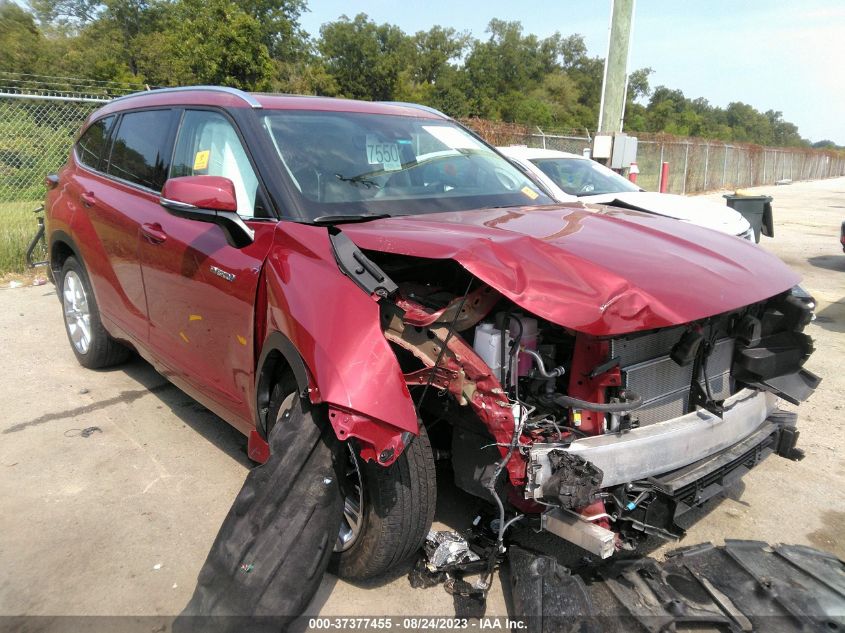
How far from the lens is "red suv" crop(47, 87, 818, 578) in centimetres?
221

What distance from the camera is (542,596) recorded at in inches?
90.5

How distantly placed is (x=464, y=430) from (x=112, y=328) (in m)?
3.01

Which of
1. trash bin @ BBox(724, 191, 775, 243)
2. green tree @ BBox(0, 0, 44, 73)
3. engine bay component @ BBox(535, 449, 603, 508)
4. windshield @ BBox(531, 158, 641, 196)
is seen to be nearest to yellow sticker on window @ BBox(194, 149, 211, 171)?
engine bay component @ BBox(535, 449, 603, 508)

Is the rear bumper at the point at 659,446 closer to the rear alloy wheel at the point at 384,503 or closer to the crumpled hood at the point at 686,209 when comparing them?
the rear alloy wheel at the point at 384,503

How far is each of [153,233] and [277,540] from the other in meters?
1.99

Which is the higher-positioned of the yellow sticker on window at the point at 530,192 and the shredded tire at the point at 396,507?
the yellow sticker on window at the point at 530,192

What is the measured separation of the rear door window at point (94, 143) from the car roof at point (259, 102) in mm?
326

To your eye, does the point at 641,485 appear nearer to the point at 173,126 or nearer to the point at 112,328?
the point at 173,126

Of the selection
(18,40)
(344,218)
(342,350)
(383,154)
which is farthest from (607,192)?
(18,40)

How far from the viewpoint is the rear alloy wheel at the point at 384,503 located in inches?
94.1

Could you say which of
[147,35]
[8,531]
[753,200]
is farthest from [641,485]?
[147,35]

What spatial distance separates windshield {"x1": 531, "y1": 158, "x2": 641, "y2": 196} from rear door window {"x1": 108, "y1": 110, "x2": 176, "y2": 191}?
5186 mm

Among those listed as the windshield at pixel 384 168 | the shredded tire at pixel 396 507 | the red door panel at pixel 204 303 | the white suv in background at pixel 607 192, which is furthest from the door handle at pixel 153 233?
the white suv in background at pixel 607 192

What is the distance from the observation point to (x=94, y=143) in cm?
464
